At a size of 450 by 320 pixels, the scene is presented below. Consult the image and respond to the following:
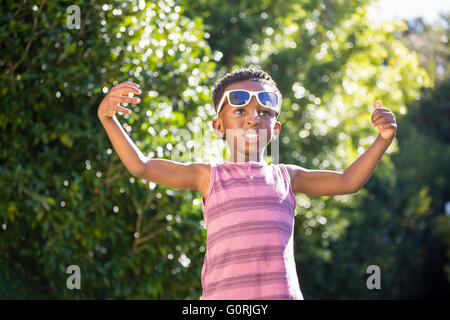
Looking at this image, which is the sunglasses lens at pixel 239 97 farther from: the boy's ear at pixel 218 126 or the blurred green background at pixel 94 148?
the blurred green background at pixel 94 148

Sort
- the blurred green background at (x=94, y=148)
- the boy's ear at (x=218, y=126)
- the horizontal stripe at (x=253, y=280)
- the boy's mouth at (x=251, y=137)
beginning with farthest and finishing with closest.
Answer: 1. the blurred green background at (x=94, y=148)
2. the boy's ear at (x=218, y=126)
3. the boy's mouth at (x=251, y=137)
4. the horizontal stripe at (x=253, y=280)

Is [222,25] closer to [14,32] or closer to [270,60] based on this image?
[270,60]

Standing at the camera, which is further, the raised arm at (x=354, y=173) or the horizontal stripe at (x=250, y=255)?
the raised arm at (x=354, y=173)

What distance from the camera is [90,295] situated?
550 cm

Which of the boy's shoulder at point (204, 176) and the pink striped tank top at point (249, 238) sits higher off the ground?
the boy's shoulder at point (204, 176)

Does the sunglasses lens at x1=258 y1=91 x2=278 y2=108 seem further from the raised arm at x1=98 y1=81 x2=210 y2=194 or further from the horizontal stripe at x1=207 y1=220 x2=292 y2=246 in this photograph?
the horizontal stripe at x1=207 y1=220 x2=292 y2=246

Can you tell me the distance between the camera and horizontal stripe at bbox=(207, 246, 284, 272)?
2.54 meters

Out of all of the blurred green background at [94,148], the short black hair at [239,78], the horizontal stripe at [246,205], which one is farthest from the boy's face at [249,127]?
the blurred green background at [94,148]

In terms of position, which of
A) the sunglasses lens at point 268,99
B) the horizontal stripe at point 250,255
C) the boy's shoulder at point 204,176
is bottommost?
the horizontal stripe at point 250,255

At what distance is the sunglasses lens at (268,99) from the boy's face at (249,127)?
20mm

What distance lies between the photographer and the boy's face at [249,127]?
2848mm

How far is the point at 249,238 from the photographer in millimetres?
2561

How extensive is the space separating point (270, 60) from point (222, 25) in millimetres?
915

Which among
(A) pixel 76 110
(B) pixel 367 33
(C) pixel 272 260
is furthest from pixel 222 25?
(C) pixel 272 260
